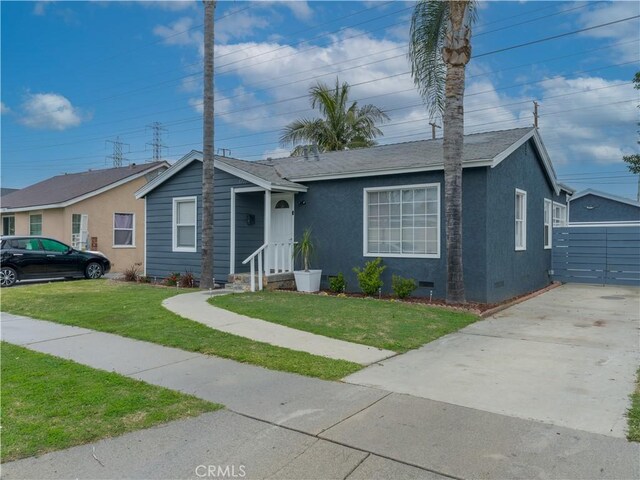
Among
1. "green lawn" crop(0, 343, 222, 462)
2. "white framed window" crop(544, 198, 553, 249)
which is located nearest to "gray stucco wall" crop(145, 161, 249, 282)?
"green lawn" crop(0, 343, 222, 462)

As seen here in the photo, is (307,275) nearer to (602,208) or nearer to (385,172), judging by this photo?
(385,172)

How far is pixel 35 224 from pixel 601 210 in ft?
87.4

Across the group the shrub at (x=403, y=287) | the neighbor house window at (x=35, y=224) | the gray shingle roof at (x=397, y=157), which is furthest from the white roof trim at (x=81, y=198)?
the shrub at (x=403, y=287)

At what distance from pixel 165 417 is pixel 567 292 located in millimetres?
12526

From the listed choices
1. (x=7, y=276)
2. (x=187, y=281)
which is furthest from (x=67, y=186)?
(x=187, y=281)

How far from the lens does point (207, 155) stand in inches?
475

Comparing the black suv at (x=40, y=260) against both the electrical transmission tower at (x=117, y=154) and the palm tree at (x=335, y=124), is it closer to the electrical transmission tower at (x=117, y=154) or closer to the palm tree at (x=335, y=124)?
the palm tree at (x=335, y=124)

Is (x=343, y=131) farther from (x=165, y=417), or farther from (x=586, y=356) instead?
(x=165, y=417)

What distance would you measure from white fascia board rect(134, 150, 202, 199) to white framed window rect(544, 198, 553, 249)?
433 inches

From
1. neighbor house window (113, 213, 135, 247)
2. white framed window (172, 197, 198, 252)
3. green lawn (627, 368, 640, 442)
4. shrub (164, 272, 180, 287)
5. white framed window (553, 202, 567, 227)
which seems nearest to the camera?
green lawn (627, 368, 640, 442)

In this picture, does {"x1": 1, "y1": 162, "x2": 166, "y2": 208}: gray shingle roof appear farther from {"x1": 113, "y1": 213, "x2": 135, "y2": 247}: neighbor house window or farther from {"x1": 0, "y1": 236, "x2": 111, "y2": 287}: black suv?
{"x1": 0, "y1": 236, "x2": 111, "y2": 287}: black suv

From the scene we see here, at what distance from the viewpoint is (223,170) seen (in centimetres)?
1298

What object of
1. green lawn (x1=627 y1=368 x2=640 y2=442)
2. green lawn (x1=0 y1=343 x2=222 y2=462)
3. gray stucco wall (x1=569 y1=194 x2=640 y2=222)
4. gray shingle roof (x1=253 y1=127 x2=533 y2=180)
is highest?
gray shingle roof (x1=253 y1=127 x2=533 y2=180)

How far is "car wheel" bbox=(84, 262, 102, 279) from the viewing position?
15627mm
